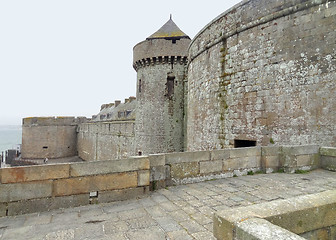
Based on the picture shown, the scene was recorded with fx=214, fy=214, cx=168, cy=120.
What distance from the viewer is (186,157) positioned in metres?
4.41

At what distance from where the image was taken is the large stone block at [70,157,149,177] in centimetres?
336

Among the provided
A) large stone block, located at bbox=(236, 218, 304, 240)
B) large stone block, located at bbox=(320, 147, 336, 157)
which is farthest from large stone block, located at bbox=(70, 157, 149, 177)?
large stone block, located at bbox=(320, 147, 336, 157)

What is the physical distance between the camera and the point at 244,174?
502 cm

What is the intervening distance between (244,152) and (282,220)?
3275 millimetres

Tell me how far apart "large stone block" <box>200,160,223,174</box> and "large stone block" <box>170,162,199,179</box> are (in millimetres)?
152

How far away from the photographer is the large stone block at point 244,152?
16.1 feet

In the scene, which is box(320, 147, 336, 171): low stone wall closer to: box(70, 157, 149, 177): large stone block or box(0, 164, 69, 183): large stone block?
box(70, 157, 149, 177): large stone block

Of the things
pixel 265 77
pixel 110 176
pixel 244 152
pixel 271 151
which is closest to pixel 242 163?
pixel 244 152

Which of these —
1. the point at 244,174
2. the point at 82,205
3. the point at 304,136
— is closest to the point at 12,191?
the point at 82,205

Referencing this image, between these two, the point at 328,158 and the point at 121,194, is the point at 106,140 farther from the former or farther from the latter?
the point at 328,158

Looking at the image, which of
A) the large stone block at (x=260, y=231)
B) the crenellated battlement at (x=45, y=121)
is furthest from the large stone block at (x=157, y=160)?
the crenellated battlement at (x=45, y=121)

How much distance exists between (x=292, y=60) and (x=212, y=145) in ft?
14.6

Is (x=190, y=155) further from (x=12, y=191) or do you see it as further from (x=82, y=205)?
(x=12, y=191)

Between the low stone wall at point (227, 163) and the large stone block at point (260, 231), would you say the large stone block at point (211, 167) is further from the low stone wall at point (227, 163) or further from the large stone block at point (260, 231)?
the large stone block at point (260, 231)
